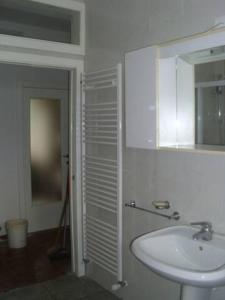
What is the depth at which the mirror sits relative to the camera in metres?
2.02

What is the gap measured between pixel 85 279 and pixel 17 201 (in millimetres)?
1635

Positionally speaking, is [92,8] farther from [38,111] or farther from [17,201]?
[17,201]

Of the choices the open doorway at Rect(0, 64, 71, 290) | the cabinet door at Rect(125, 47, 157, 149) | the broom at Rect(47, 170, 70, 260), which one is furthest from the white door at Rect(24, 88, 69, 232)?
the cabinet door at Rect(125, 47, 157, 149)

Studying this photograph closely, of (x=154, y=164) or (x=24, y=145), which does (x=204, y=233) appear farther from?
(x=24, y=145)

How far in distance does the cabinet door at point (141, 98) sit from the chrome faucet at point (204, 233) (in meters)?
0.60

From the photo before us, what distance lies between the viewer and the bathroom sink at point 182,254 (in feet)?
4.98

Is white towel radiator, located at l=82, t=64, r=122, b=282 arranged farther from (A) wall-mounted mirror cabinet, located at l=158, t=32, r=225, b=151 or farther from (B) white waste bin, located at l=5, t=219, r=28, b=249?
(B) white waste bin, located at l=5, t=219, r=28, b=249

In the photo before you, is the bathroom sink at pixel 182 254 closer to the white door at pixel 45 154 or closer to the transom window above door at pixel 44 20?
the transom window above door at pixel 44 20

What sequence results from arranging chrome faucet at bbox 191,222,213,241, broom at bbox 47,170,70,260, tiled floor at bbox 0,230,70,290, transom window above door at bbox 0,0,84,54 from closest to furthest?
1. chrome faucet at bbox 191,222,213,241
2. transom window above door at bbox 0,0,84,54
3. tiled floor at bbox 0,230,70,290
4. broom at bbox 47,170,70,260

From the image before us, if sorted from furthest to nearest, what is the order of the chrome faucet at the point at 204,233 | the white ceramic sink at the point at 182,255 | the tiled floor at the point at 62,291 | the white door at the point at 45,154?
the white door at the point at 45,154
the tiled floor at the point at 62,291
the chrome faucet at the point at 204,233
the white ceramic sink at the point at 182,255

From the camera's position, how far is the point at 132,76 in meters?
2.42

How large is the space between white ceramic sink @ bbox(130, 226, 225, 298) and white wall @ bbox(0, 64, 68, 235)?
111 inches

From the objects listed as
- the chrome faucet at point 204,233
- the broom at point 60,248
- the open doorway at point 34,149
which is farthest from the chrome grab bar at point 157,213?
the open doorway at point 34,149

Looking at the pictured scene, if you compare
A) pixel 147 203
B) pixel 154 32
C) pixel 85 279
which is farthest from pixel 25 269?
pixel 154 32
